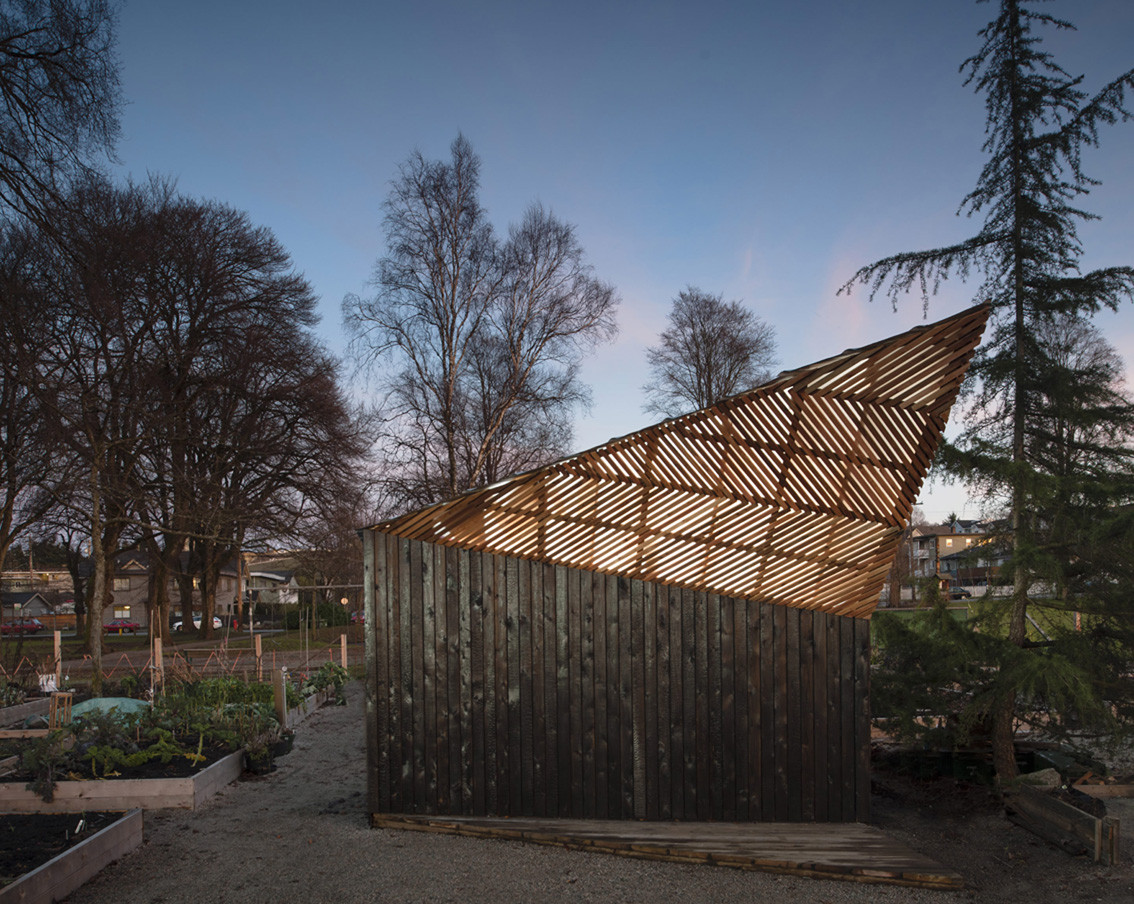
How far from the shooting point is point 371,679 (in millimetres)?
6492

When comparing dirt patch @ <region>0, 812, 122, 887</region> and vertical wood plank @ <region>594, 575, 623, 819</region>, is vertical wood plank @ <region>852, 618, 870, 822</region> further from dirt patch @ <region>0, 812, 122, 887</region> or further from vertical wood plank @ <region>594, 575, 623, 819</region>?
dirt patch @ <region>0, 812, 122, 887</region>

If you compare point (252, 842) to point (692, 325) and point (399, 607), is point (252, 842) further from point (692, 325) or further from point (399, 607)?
point (692, 325)

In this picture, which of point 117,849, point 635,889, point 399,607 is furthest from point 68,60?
point 635,889

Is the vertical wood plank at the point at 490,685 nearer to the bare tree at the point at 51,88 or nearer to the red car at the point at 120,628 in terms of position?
the bare tree at the point at 51,88

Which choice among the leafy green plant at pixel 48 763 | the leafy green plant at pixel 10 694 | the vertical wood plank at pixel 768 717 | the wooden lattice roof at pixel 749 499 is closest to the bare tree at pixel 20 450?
the leafy green plant at pixel 10 694

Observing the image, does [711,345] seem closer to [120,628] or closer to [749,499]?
[749,499]

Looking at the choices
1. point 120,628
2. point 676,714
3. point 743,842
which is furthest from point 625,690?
point 120,628

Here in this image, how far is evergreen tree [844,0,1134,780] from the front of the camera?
285 inches

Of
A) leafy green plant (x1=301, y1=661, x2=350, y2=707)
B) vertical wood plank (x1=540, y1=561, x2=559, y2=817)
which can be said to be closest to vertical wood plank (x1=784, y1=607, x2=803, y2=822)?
vertical wood plank (x1=540, y1=561, x2=559, y2=817)

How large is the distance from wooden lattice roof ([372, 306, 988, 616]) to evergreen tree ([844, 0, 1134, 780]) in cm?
144

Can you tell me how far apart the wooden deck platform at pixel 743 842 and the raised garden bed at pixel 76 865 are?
1.94m

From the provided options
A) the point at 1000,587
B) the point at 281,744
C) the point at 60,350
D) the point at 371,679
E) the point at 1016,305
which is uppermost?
A: the point at 60,350

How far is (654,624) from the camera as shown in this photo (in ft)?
21.7

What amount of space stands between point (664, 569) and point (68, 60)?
24.8 ft
